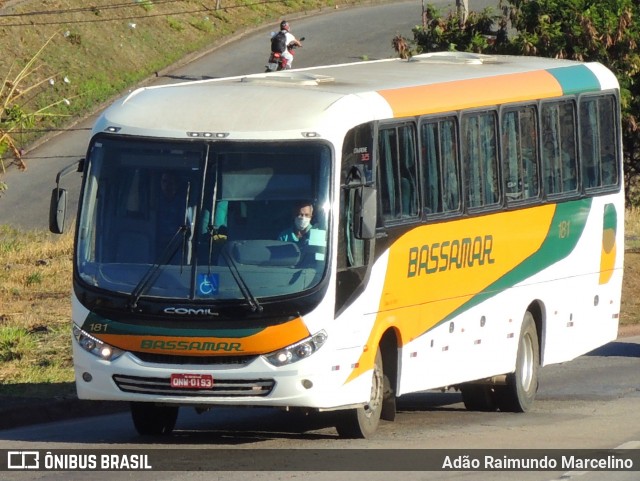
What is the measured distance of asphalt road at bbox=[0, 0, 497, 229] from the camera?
4131cm

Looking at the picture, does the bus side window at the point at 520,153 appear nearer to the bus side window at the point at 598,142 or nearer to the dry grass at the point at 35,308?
the bus side window at the point at 598,142

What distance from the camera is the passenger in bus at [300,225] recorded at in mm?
12227

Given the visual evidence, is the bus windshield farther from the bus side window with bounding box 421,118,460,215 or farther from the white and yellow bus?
the bus side window with bounding box 421,118,460,215

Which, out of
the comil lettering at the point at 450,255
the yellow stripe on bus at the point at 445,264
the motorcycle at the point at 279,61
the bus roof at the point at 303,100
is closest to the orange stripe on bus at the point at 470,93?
the bus roof at the point at 303,100

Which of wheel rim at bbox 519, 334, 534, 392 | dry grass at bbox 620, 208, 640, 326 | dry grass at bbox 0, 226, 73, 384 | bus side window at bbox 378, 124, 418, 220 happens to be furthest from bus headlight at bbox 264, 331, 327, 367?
dry grass at bbox 620, 208, 640, 326

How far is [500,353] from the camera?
15.3 metres

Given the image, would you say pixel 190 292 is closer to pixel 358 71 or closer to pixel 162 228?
pixel 162 228

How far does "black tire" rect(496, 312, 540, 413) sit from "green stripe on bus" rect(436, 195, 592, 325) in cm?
57

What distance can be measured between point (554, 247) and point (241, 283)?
16.8ft

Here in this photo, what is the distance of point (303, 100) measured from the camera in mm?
12805

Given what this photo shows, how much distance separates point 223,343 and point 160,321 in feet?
1.78

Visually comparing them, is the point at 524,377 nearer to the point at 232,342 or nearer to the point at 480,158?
the point at 480,158

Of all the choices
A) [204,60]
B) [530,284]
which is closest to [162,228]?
[530,284]

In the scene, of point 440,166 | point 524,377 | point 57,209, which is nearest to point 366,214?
point 440,166
